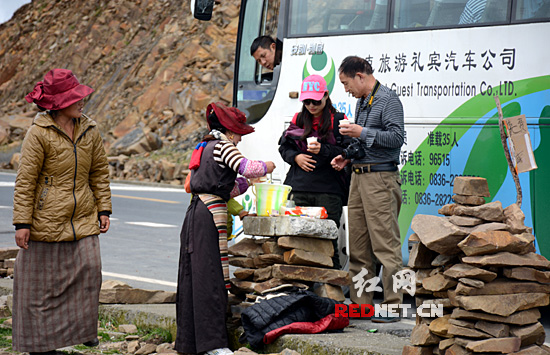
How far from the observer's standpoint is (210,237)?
19.0 feet

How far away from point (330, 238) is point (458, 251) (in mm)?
1678

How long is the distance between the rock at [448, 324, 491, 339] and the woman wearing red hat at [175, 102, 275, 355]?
1765 mm

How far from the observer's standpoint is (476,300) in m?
4.47

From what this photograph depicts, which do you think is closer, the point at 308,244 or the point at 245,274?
the point at 308,244

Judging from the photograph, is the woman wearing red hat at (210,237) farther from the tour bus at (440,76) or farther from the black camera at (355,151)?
the tour bus at (440,76)

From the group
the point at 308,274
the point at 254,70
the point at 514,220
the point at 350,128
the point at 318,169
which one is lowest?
the point at 308,274

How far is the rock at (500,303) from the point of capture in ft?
14.6

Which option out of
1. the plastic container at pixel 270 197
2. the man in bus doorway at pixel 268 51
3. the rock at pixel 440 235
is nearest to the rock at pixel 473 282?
the rock at pixel 440 235

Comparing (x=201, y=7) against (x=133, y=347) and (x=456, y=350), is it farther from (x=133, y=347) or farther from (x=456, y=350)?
(x=456, y=350)

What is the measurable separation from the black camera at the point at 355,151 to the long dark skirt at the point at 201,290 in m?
1.33

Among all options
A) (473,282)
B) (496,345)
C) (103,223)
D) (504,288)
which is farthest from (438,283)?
(103,223)

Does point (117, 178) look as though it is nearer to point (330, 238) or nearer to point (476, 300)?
point (330, 238)

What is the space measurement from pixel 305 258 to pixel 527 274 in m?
1.90

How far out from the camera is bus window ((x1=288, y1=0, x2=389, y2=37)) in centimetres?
766
